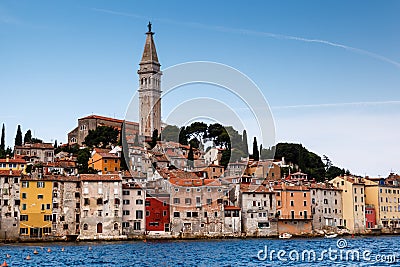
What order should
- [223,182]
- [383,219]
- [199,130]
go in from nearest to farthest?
[223,182] < [383,219] < [199,130]

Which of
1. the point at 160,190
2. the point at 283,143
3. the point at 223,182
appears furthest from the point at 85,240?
the point at 283,143

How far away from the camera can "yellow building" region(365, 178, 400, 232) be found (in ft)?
257

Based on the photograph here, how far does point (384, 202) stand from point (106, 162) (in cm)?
3278

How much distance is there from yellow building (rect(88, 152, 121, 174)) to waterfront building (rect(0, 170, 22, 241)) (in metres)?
20.3

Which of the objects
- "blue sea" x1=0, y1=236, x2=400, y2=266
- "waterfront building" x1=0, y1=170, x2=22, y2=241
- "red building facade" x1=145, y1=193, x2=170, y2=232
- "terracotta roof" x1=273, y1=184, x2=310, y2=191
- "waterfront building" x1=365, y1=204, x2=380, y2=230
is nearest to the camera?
"blue sea" x1=0, y1=236, x2=400, y2=266

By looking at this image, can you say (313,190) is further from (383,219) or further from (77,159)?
(77,159)

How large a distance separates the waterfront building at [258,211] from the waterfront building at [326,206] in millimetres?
5956

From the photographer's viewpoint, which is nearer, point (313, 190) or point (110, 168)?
point (313, 190)

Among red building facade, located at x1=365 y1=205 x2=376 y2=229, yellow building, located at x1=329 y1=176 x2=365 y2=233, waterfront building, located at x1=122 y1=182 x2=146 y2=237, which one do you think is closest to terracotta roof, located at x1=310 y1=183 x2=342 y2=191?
yellow building, located at x1=329 y1=176 x2=365 y2=233

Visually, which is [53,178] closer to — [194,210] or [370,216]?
[194,210]

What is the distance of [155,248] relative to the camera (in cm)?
5072

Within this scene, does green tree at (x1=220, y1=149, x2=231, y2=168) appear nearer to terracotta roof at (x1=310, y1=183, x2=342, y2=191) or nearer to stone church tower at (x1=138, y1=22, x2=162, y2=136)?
terracotta roof at (x1=310, y1=183, x2=342, y2=191)

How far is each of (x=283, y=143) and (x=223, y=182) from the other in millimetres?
29250

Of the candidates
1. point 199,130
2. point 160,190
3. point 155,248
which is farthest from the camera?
point 199,130
